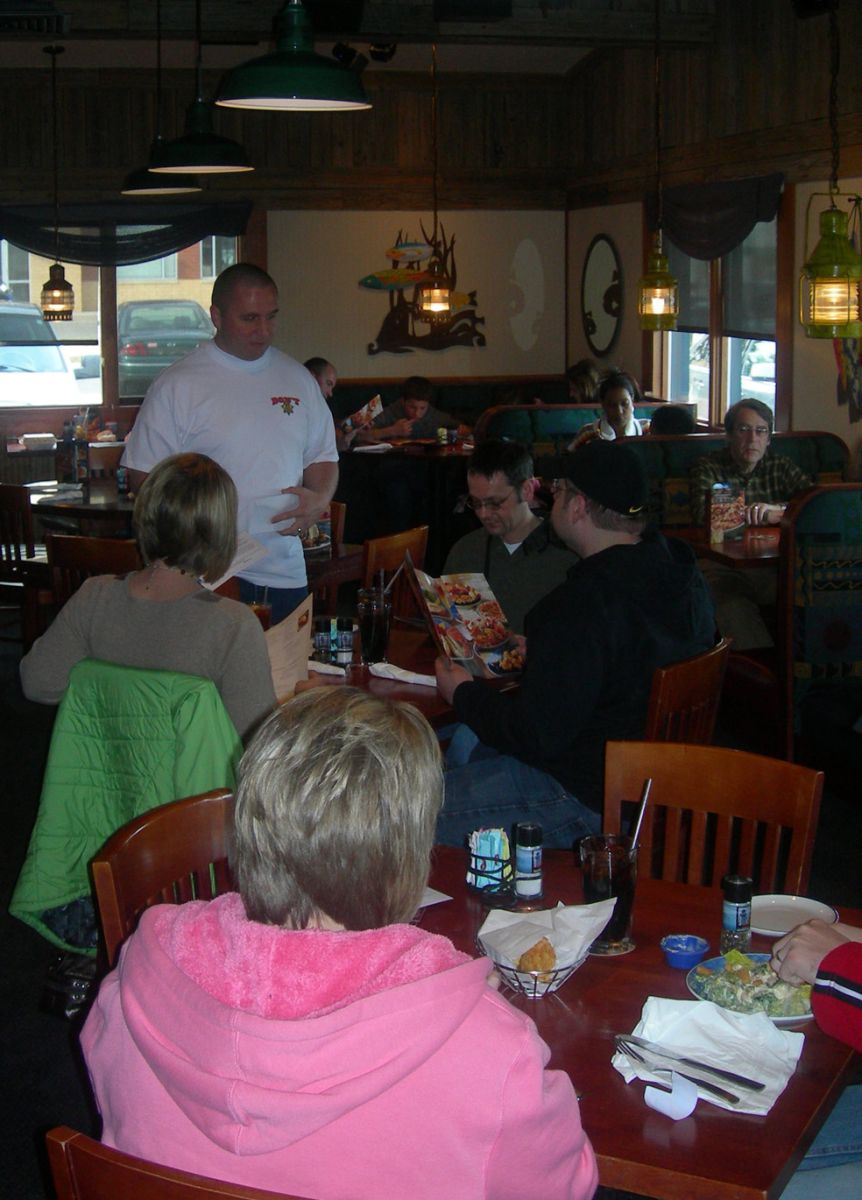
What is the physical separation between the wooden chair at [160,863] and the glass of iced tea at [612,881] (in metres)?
0.54

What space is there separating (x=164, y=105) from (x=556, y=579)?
27.4 feet

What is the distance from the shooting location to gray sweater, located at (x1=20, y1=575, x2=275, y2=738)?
277cm

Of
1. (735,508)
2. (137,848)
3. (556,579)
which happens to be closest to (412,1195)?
(137,848)

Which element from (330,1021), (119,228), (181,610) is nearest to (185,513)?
(181,610)

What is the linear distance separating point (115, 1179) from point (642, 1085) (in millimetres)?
667

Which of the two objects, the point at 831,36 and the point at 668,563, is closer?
the point at 668,563

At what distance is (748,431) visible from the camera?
614cm

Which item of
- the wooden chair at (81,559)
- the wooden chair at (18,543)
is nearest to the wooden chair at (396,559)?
the wooden chair at (81,559)

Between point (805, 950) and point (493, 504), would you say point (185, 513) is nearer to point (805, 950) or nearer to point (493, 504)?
point (493, 504)

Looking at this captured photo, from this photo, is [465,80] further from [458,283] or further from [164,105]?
[164,105]

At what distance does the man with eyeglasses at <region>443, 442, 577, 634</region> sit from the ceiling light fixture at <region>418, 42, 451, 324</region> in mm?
4934

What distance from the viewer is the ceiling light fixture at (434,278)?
30.5 feet

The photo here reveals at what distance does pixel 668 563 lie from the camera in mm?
2898

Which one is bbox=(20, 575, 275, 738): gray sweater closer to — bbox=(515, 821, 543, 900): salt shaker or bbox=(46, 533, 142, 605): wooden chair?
bbox=(515, 821, 543, 900): salt shaker
